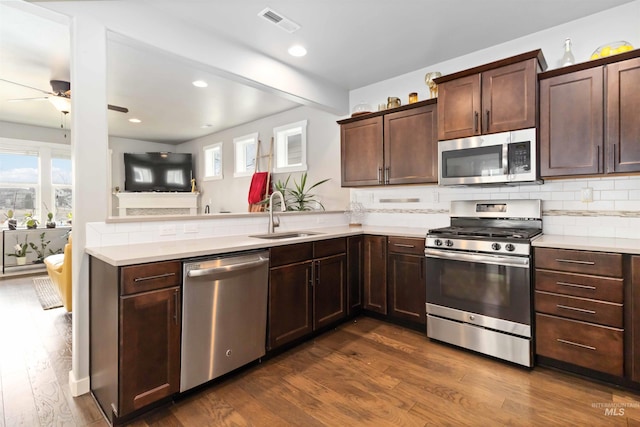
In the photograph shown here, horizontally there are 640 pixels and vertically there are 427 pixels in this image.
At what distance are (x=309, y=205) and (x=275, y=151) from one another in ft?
3.99

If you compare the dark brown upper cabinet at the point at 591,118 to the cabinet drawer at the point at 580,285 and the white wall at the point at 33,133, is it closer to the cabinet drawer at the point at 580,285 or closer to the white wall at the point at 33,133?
the cabinet drawer at the point at 580,285

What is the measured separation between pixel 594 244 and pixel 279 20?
9.02 feet

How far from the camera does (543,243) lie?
7.29 feet

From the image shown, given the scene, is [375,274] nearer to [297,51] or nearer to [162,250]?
[162,250]

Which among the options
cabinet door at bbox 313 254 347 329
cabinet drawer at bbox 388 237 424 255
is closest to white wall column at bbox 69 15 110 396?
cabinet door at bbox 313 254 347 329

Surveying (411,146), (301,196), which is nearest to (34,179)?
(301,196)

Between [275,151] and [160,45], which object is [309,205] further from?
[160,45]

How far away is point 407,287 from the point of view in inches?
116

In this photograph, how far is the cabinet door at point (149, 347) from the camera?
1.65 metres

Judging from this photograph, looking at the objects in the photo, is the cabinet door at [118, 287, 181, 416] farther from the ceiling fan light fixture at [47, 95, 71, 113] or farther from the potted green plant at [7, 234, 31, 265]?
the potted green plant at [7, 234, 31, 265]

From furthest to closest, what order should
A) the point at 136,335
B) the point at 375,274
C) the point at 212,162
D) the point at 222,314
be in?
the point at 212,162
the point at 375,274
the point at 222,314
the point at 136,335

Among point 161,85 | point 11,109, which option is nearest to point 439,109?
point 161,85

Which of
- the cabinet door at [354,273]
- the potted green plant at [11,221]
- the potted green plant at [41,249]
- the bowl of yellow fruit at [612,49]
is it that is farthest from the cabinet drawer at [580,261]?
the potted green plant at [11,221]

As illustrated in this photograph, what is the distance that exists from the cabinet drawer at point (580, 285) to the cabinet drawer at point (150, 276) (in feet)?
7.84
